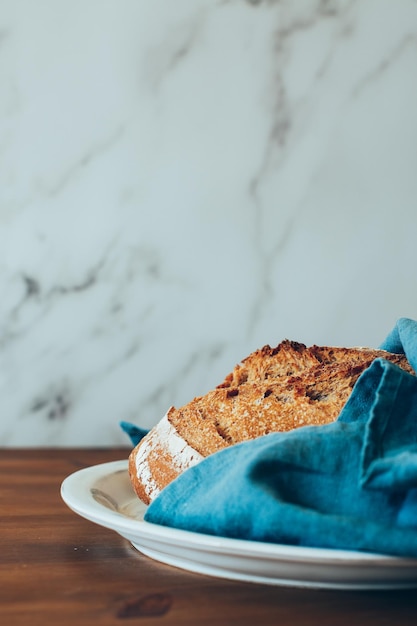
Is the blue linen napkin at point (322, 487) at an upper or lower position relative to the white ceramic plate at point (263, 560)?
upper

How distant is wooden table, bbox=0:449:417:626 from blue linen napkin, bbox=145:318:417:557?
0.12 ft

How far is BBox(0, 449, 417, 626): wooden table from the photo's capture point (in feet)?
1.45

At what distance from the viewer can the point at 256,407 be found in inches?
25.4

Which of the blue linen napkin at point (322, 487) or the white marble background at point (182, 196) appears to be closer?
the blue linen napkin at point (322, 487)

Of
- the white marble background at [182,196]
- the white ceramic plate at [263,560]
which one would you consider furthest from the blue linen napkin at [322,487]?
the white marble background at [182,196]

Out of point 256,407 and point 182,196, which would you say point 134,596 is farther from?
point 182,196

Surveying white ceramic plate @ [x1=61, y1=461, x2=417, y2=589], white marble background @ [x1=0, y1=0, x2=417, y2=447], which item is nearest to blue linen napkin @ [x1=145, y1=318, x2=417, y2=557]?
white ceramic plate @ [x1=61, y1=461, x2=417, y2=589]

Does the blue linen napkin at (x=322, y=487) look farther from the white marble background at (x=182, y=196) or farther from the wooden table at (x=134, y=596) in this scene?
the white marble background at (x=182, y=196)

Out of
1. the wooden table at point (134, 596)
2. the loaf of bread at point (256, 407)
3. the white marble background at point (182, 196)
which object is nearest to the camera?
the wooden table at point (134, 596)

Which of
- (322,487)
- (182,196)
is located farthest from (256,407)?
(182,196)

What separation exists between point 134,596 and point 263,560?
9 cm

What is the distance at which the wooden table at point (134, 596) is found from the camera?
442 millimetres

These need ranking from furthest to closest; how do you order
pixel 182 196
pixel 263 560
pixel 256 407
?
1. pixel 182 196
2. pixel 256 407
3. pixel 263 560

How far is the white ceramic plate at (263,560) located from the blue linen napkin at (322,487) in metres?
0.01
